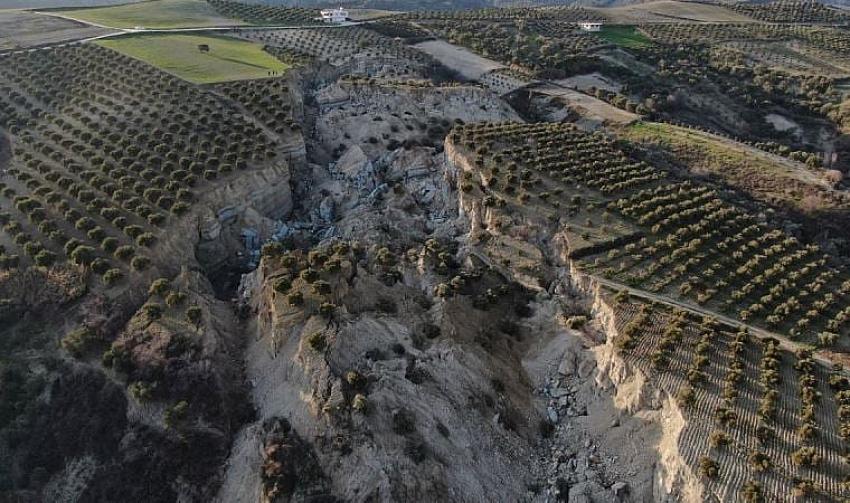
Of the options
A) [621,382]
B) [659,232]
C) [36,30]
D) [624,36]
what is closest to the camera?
[621,382]

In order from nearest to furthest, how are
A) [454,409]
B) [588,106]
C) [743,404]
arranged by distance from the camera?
[743,404] < [454,409] < [588,106]

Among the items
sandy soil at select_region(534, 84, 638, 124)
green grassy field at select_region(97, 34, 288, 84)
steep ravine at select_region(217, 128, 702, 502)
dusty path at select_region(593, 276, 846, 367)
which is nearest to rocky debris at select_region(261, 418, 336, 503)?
steep ravine at select_region(217, 128, 702, 502)

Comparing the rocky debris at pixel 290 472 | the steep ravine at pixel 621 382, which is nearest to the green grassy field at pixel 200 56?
the steep ravine at pixel 621 382

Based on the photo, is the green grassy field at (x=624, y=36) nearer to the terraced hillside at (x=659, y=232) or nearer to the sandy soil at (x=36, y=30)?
the terraced hillside at (x=659, y=232)

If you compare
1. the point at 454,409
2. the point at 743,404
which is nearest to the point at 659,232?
the point at 743,404

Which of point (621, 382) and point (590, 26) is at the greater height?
point (590, 26)

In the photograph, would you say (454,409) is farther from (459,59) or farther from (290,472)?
(459,59)

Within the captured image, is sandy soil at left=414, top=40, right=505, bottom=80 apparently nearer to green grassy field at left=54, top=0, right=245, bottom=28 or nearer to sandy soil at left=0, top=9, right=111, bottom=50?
green grassy field at left=54, top=0, right=245, bottom=28

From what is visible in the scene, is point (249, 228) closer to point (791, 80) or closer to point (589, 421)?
point (589, 421)
